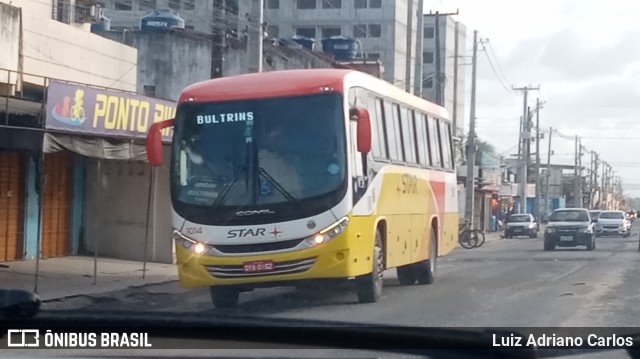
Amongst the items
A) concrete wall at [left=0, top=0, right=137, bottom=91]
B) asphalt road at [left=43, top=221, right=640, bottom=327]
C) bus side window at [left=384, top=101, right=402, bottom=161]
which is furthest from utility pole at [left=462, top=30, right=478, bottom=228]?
bus side window at [left=384, top=101, right=402, bottom=161]

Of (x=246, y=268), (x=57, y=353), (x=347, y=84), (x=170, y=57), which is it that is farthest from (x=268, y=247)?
(x=170, y=57)

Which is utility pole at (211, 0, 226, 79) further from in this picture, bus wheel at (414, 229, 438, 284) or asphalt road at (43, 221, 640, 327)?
bus wheel at (414, 229, 438, 284)

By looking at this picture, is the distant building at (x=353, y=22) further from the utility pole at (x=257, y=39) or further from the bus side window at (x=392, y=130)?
the bus side window at (x=392, y=130)

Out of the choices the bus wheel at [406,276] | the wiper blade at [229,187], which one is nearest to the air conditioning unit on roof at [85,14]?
the bus wheel at [406,276]

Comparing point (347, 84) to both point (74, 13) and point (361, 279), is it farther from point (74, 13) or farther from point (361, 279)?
point (74, 13)

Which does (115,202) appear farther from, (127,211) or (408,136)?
(408,136)

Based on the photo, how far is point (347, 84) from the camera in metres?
14.2

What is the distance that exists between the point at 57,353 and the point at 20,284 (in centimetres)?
1304

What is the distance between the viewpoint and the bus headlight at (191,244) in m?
13.9

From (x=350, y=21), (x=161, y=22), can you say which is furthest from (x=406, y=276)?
(x=350, y=21)

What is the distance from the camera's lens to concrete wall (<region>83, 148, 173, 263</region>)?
2350 centimetres

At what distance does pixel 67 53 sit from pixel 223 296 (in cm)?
1177

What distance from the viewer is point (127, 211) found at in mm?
23922

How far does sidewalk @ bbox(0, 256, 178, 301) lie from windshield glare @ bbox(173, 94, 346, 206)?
339 centimetres
